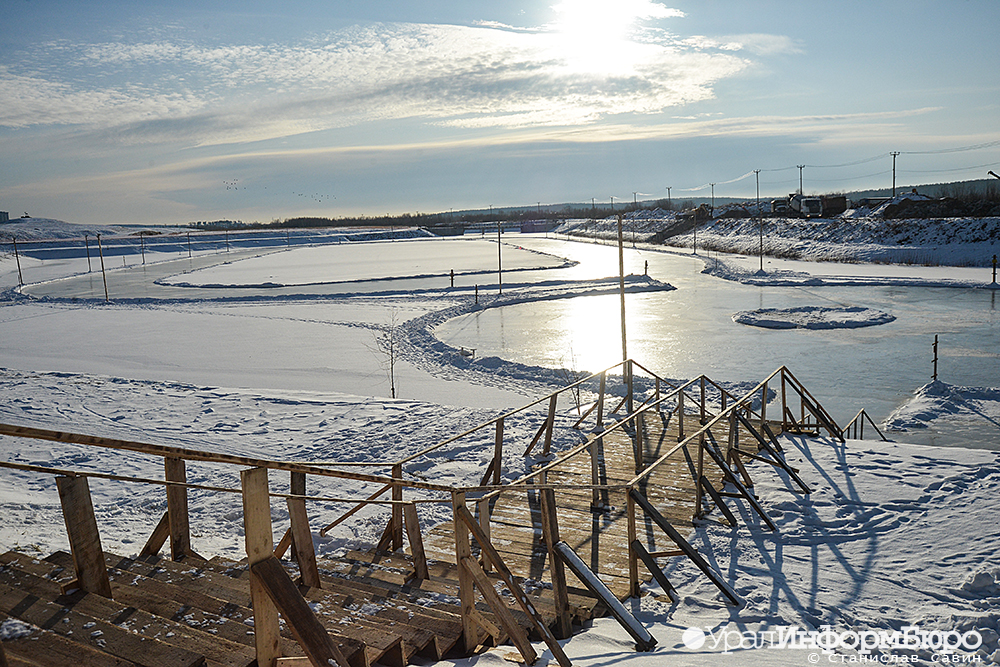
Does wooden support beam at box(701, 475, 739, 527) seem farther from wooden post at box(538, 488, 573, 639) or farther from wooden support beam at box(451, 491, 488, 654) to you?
wooden support beam at box(451, 491, 488, 654)

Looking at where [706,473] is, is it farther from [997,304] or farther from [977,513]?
[997,304]

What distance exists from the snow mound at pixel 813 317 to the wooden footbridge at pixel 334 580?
17.8 m

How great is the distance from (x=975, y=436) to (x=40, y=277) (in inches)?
2372

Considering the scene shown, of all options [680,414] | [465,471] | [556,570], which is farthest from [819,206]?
[556,570]

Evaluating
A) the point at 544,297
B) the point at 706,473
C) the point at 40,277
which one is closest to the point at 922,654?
the point at 706,473

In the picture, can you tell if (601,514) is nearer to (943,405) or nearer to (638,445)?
(638,445)

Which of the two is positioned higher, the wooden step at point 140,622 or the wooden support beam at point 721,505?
the wooden step at point 140,622

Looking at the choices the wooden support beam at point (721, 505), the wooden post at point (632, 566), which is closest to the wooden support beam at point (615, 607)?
the wooden post at point (632, 566)

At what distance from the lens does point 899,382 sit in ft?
56.7

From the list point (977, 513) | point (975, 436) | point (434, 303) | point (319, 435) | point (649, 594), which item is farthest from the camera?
point (434, 303)

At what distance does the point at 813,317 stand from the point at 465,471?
21.0m

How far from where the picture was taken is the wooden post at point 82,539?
409cm

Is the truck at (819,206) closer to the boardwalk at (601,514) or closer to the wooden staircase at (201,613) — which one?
the boardwalk at (601,514)

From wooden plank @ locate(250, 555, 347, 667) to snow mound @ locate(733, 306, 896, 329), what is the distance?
24486mm
